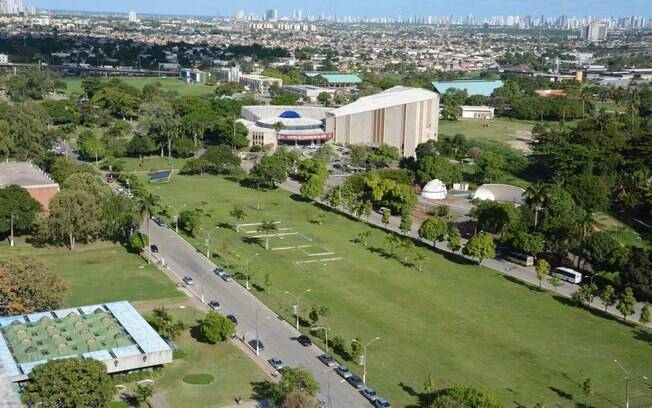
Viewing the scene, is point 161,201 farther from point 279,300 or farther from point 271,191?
point 279,300

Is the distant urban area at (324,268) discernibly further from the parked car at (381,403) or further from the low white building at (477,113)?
the low white building at (477,113)

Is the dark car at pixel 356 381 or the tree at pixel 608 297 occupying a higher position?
the tree at pixel 608 297

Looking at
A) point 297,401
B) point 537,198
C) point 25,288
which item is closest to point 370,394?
point 297,401

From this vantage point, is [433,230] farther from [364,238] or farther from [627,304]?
[627,304]

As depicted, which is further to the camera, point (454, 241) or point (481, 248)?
point (454, 241)

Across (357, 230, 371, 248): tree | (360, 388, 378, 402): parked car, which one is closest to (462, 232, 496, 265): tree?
(357, 230, 371, 248): tree

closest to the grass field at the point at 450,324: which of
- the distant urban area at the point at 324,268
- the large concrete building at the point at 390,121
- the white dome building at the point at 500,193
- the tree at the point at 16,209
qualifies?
the distant urban area at the point at 324,268

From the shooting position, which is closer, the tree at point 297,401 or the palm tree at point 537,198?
the tree at point 297,401
